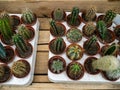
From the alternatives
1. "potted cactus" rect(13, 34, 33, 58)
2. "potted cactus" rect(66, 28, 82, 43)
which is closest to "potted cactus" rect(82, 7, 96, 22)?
"potted cactus" rect(66, 28, 82, 43)

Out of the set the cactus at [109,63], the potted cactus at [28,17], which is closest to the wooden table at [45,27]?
the potted cactus at [28,17]

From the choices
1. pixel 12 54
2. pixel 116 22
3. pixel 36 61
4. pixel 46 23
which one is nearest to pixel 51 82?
pixel 36 61

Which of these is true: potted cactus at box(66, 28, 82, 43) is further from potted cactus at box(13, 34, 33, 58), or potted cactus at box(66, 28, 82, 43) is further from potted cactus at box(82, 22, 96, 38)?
potted cactus at box(13, 34, 33, 58)

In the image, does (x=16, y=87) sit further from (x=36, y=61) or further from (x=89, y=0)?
(x=89, y=0)

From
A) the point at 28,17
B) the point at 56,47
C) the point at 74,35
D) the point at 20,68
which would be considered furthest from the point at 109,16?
the point at 20,68

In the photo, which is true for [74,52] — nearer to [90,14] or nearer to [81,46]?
[81,46]

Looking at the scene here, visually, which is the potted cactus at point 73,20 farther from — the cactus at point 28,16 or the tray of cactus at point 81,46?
the cactus at point 28,16
